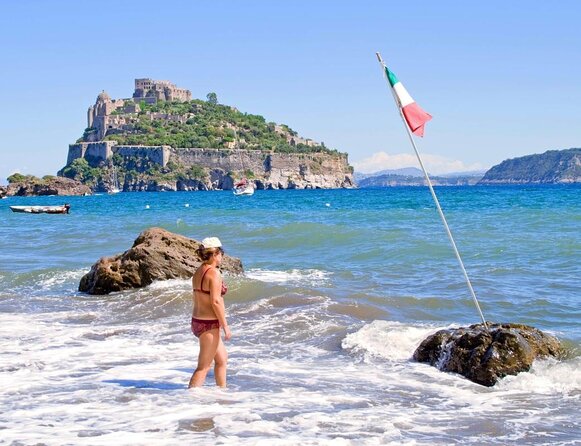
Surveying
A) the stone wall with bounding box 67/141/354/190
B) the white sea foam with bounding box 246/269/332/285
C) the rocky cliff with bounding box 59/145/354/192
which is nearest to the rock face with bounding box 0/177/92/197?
the rocky cliff with bounding box 59/145/354/192

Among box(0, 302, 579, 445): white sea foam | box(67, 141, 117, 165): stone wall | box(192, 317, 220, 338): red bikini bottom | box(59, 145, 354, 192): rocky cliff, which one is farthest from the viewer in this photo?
box(67, 141, 117, 165): stone wall

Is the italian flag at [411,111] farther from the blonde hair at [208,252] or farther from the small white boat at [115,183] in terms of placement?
the small white boat at [115,183]

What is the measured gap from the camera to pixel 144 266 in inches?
630

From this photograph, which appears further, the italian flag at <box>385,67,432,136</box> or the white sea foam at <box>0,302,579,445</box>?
the italian flag at <box>385,67,432,136</box>

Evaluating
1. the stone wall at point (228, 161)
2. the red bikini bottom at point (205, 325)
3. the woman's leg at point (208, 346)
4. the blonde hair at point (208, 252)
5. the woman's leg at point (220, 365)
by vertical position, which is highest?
the stone wall at point (228, 161)

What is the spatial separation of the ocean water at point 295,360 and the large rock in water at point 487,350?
152 mm

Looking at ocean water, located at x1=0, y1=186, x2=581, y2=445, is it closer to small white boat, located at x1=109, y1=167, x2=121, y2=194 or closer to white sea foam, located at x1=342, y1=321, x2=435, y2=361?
white sea foam, located at x1=342, y1=321, x2=435, y2=361

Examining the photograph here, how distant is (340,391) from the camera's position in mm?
8148

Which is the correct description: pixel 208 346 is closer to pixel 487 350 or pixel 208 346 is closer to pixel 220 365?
pixel 220 365

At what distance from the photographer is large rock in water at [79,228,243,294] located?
15.8 meters

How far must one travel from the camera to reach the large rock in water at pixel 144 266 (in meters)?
15.8

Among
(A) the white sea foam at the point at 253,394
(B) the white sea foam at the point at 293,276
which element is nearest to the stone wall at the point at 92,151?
(B) the white sea foam at the point at 293,276

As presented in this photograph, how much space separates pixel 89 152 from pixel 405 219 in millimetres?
160524

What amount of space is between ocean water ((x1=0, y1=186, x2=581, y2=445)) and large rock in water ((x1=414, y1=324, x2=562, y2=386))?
15 cm
